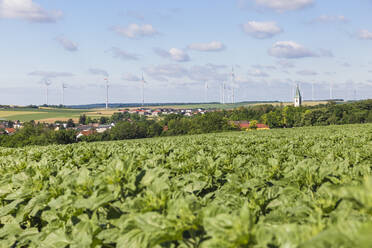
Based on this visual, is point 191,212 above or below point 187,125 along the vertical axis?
above

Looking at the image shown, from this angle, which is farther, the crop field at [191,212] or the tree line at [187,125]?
the tree line at [187,125]

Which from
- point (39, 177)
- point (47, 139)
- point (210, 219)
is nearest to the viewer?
point (210, 219)

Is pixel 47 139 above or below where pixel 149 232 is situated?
below

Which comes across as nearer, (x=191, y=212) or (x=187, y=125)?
(x=191, y=212)

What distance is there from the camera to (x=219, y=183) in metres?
4.32

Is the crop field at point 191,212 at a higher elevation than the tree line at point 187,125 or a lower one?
higher

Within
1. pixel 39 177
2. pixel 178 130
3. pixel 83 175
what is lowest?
pixel 178 130

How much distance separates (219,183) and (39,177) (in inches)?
90.0

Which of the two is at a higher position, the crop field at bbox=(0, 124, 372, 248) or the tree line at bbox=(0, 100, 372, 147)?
the crop field at bbox=(0, 124, 372, 248)

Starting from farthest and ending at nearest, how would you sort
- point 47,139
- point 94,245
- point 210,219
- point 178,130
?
point 178,130 < point 47,139 < point 94,245 < point 210,219

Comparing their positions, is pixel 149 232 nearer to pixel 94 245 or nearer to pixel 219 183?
pixel 94 245

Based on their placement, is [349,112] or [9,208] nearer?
[9,208]

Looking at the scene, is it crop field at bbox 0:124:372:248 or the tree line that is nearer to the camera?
crop field at bbox 0:124:372:248

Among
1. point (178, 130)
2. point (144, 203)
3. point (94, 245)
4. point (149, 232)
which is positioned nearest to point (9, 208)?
point (94, 245)
